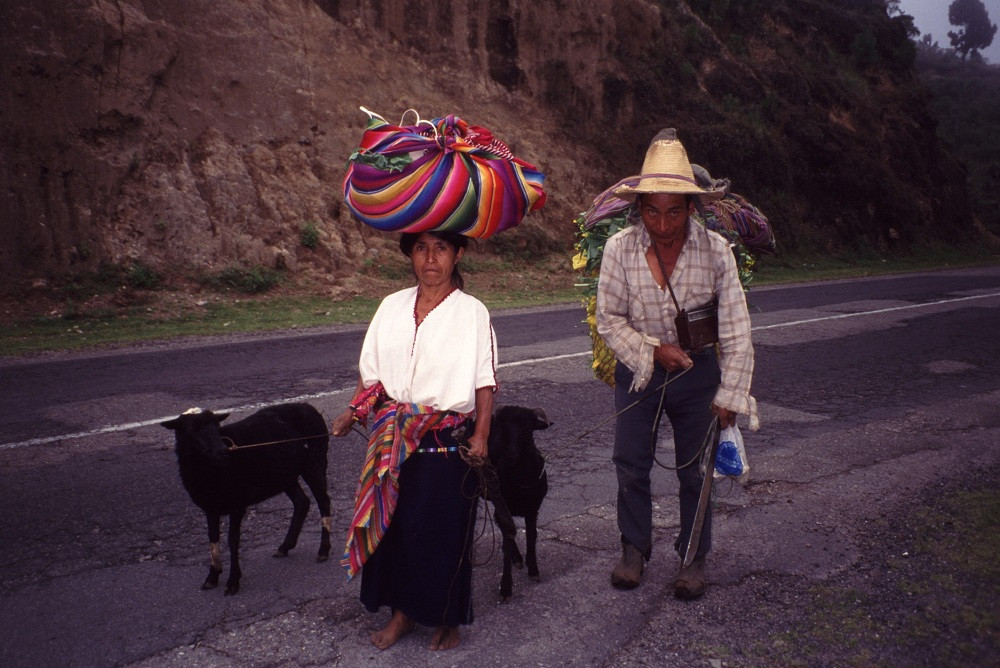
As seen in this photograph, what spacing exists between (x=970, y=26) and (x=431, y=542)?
13700cm

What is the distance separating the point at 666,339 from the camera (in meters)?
3.91

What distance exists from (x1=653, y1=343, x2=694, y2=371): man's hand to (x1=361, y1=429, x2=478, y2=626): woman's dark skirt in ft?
3.43

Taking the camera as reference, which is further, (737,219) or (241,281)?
(241,281)

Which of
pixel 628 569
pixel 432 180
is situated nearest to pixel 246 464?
pixel 432 180

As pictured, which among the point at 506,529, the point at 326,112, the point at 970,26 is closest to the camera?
the point at 506,529

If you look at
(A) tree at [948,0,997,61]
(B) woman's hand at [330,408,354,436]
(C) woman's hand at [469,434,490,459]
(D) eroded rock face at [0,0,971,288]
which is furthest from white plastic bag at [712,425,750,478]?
(A) tree at [948,0,997,61]

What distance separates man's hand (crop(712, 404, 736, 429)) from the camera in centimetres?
376

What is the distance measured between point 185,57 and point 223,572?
17.3 m

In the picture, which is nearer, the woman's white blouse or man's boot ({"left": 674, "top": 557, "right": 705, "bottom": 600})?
the woman's white blouse

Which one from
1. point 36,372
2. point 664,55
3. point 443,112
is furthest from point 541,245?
point 36,372

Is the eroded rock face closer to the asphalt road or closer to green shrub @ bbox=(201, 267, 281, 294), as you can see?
Answer: green shrub @ bbox=(201, 267, 281, 294)

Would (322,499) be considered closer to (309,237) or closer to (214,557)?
(214,557)

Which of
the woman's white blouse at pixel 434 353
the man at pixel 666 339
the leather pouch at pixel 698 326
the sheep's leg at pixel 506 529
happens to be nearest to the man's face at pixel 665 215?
the man at pixel 666 339

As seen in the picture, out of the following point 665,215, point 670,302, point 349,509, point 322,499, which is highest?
point 665,215
